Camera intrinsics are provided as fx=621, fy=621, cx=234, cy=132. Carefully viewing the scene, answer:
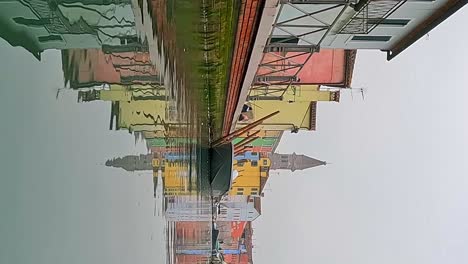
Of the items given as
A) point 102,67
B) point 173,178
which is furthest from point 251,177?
point 102,67

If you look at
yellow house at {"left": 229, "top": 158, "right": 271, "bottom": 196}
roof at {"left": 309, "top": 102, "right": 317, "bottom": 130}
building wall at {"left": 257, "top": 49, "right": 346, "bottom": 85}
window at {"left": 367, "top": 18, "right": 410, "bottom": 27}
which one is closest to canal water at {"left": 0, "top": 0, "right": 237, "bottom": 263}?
window at {"left": 367, "top": 18, "right": 410, "bottom": 27}

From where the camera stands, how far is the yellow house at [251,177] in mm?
13812

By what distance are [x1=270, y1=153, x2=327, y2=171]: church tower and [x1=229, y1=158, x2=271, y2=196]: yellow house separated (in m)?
0.43

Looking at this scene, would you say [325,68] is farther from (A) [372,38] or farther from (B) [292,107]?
(A) [372,38]

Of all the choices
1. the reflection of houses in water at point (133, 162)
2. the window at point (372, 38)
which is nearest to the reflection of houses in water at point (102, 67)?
the reflection of houses in water at point (133, 162)

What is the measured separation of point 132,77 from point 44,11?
741 mm

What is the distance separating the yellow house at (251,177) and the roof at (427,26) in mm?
6635

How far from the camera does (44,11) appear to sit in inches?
19.0

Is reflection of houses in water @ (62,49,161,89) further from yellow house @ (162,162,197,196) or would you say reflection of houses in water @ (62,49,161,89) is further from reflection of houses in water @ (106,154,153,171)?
yellow house @ (162,162,197,196)

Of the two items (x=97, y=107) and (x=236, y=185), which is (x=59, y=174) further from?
(x=236, y=185)

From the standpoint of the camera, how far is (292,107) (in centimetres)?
1088

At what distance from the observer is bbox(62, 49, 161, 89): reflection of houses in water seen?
22.9 inches

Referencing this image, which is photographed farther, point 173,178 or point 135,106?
point 173,178

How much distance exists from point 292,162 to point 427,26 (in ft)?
32.5
